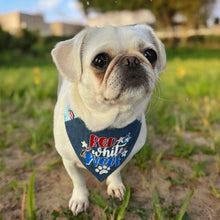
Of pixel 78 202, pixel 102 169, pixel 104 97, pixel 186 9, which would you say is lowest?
pixel 186 9

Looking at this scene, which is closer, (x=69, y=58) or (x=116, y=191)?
(x=69, y=58)

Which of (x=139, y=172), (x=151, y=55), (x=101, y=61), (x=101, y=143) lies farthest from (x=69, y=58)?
(x=139, y=172)

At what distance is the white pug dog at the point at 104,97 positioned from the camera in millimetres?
1665

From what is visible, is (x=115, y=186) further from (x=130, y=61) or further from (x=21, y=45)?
(x=21, y=45)

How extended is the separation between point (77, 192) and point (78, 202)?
0.11 m

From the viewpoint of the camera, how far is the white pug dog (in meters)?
1.67

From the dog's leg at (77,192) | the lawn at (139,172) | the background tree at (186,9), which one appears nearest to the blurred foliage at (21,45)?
the background tree at (186,9)

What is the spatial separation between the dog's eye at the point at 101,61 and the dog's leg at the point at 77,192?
83cm

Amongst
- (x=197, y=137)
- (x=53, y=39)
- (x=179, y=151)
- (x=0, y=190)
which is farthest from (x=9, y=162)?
(x=53, y=39)

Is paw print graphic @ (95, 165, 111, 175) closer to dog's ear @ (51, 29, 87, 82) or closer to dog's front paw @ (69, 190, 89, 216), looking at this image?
dog's front paw @ (69, 190, 89, 216)

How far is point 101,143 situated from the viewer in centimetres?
196

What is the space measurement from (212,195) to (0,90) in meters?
4.13

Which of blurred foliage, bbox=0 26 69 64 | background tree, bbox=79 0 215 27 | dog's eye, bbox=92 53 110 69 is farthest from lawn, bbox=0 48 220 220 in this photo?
background tree, bbox=79 0 215 27

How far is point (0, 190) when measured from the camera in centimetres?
214
